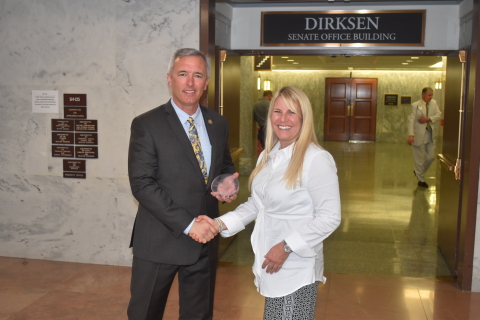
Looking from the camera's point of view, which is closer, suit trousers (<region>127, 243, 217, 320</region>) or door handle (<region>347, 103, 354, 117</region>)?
suit trousers (<region>127, 243, 217, 320</region>)

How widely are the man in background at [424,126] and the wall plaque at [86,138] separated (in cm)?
656

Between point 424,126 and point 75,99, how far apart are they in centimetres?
699

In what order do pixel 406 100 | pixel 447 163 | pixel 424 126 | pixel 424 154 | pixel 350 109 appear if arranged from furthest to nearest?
pixel 350 109, pixel 406 100, pixel 424 154, pixel 424 126, pixel 447 163

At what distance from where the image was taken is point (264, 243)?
2441mm

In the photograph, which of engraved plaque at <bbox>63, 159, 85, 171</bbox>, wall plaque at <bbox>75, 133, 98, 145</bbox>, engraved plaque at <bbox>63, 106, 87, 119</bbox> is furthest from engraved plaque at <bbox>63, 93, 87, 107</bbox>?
engraved plaque at <bbox>63, 159, 85, 171</bbox>

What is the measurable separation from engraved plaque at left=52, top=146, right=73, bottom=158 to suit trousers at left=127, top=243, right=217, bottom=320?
7.81ft

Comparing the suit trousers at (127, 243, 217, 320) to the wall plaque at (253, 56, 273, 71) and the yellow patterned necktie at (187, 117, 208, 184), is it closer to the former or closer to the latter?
the yellow patterned necktie at (187, 117, 208, 184)

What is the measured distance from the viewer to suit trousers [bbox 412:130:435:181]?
9.91 metres

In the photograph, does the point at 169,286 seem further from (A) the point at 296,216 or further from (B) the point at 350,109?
(B) the point at 350,109

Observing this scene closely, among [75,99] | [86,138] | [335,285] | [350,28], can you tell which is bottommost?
[335,285]

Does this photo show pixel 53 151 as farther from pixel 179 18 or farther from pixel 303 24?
pixel 303 24

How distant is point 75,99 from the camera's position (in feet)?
16.0

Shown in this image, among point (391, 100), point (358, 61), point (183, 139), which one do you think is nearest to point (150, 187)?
point (183, 139)

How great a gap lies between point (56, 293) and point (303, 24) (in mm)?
3481
